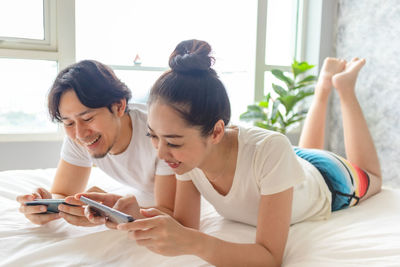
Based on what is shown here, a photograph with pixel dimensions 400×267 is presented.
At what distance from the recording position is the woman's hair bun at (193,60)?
877 millimetres

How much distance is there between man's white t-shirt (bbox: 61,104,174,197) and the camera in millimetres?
1218

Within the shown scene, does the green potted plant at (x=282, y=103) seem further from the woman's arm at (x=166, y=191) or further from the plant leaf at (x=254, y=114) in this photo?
the woman's arm at (x=166, y=191)

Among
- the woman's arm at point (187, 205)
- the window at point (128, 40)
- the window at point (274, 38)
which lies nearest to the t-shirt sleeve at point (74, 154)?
the woman's arm at point (187, 205)

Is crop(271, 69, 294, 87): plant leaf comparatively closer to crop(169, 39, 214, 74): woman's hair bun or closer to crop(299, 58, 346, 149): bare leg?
crop(299, 58, 346, 149): bare leg

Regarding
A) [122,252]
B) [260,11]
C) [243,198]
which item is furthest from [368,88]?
[122,252]

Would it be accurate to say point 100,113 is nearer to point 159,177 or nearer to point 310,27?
point 159,177

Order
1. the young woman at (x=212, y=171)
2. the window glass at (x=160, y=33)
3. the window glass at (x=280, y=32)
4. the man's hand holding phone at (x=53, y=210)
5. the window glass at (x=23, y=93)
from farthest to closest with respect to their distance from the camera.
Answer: the window glass at (x=280, y=32) → the window glass at (x=160, y=33) → the window glass at (x=23, y=93) → the man's hand holding phone at (x=53, y=210) → the young woman at (x=212, y=171)

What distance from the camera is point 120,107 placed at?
3.93 ft

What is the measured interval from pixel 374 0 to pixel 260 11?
0.96 m

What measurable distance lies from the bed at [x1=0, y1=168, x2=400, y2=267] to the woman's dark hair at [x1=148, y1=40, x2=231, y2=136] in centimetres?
36

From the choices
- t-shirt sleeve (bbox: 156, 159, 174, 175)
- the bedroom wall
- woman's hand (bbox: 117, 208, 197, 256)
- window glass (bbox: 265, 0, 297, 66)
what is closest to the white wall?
t-shirt sleeve (bbox: 156, 159, 174, 175)

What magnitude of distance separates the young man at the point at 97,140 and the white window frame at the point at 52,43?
4.45 ft

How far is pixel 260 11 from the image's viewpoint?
328cm

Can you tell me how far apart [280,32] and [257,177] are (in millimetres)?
2996
